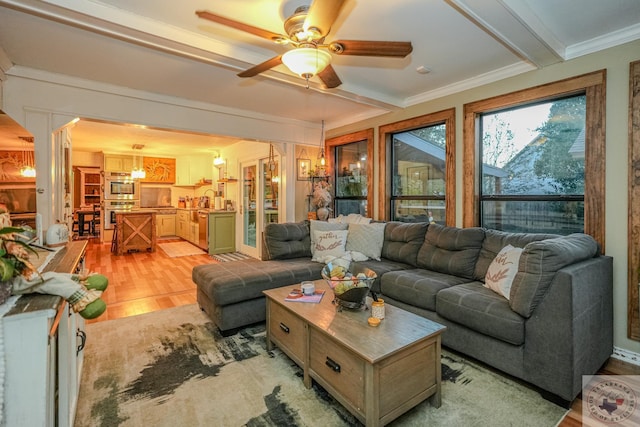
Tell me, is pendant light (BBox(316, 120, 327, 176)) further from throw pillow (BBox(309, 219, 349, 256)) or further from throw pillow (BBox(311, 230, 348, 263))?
throw pillow (BBox(311, 230, 348, 263))

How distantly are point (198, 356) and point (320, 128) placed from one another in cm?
410

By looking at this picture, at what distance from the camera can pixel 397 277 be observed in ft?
9.58

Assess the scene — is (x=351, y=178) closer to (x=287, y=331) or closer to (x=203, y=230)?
(x=287, y=331)

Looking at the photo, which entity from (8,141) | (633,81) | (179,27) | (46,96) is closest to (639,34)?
(633,81)

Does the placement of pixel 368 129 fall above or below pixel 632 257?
above

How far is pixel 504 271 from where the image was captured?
2357 mm

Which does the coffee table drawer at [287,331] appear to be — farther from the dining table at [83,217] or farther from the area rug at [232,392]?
the dining table at [83,217]

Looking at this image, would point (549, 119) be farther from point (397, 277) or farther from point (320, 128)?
point (320, 128)

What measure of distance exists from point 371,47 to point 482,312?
1.91 meters

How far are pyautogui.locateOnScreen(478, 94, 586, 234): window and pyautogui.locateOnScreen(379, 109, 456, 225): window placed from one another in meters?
0.36

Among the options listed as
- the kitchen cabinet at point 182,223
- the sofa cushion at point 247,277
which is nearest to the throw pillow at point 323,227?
the sofa cushion at point 247,277

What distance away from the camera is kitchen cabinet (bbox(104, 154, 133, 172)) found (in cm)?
809

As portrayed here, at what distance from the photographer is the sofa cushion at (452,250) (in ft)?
9.57

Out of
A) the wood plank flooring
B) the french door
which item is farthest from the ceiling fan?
the french door
